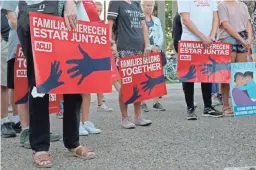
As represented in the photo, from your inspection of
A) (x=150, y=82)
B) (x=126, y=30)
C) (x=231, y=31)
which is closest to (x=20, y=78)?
(x=126, y=30)

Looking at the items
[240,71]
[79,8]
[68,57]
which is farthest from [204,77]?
[68,57]

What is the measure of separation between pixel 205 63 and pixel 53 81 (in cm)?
311

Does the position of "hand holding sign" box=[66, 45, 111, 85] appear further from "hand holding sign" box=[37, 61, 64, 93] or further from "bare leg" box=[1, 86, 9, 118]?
"bare leg" box=[1, 86, 9, 118]

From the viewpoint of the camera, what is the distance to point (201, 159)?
3.92m

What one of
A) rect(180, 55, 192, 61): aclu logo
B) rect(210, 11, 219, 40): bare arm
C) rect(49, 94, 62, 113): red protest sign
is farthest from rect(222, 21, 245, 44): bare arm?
rect(49, 94, 62, 113): red protest sign

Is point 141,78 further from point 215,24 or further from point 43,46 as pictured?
point 43,46

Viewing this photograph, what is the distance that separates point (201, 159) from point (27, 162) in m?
1.47

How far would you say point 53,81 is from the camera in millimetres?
3637

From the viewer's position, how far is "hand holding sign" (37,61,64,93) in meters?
3.57

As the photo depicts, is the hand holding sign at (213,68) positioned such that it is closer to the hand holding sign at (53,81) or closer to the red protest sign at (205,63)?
the red protest sign at (205,63)

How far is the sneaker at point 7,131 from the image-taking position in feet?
16.6

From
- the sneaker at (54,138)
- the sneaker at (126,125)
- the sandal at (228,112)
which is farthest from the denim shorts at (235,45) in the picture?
the sneaker at (54,138)

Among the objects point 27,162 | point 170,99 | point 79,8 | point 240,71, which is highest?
point 79,8

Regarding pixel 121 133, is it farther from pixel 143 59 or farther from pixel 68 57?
pixel 68 57
